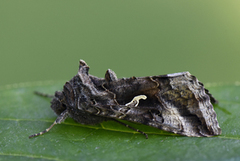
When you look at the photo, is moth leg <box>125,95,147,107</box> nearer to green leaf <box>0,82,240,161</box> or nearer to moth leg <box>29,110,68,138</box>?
green leaf <box>0,82,240,161</box>

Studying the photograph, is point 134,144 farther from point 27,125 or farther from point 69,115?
point 27,125

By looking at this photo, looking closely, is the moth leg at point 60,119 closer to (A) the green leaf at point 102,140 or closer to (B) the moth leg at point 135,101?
(A) the green leaf at point 102,140

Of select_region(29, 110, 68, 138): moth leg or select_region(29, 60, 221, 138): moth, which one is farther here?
select_region(29, 110, 68, 138): moth leg

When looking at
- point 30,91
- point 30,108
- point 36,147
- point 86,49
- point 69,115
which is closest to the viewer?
point 36,147

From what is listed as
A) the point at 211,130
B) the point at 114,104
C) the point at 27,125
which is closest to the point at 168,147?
the point at 211,130

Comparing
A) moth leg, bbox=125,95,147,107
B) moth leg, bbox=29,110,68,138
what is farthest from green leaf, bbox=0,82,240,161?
moth leg, bbox=125,95,147,107

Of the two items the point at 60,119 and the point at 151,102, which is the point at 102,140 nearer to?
the point at 60,119
